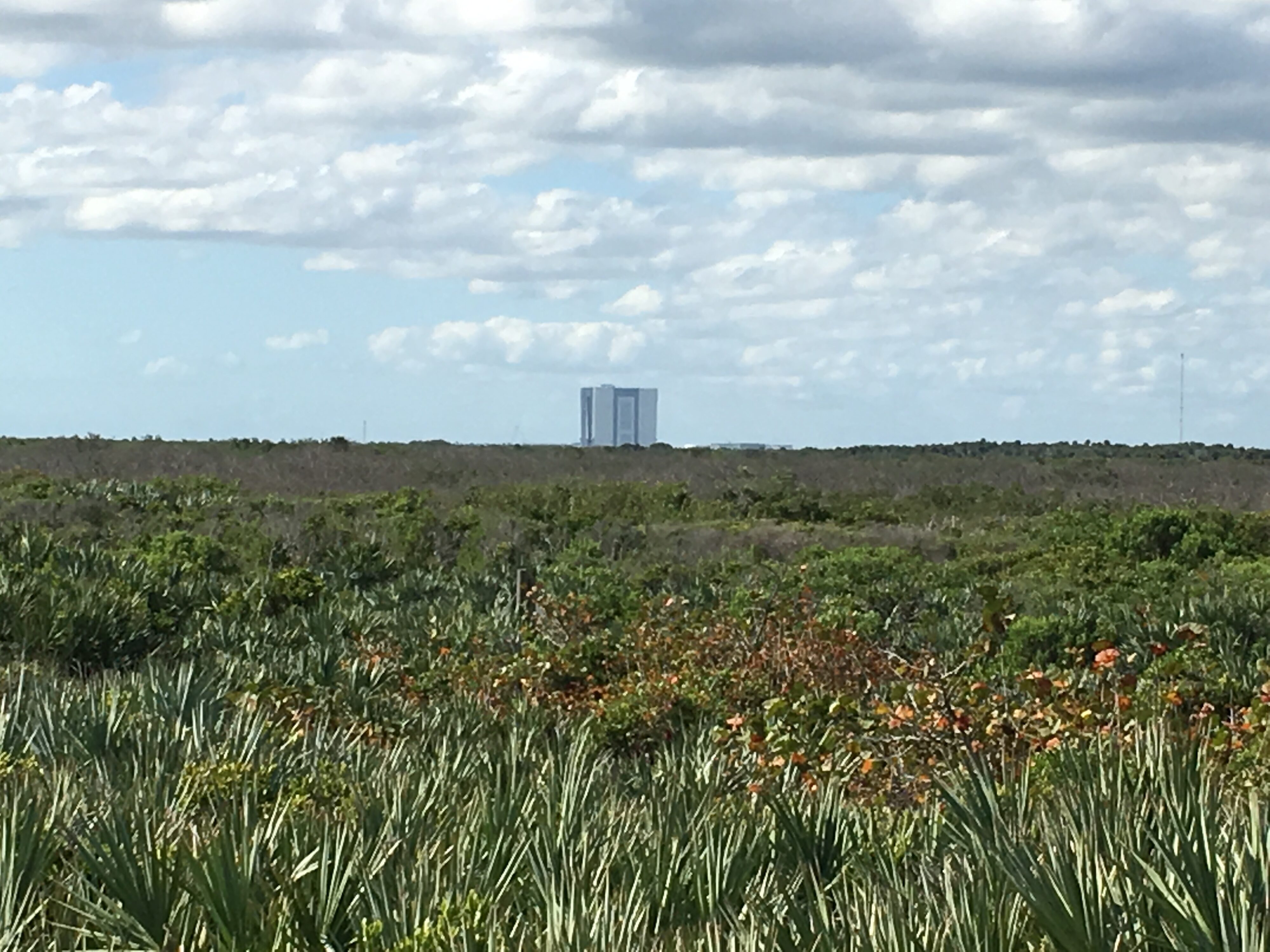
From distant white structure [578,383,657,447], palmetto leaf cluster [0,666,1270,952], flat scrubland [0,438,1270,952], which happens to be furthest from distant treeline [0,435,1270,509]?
distant white structure [578,383,657,447]

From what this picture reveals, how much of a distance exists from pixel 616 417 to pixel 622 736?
148m

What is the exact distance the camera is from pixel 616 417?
15988cm

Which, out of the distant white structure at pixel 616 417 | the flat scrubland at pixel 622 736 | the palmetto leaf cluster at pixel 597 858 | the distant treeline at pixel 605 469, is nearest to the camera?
the palmetto leaf cluster at pixel 597 858

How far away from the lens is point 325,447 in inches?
2442

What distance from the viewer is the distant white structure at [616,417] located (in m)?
160

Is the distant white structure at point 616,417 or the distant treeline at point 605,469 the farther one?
the distant white structure at point 616,417

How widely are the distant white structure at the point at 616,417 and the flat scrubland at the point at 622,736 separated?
130849mm

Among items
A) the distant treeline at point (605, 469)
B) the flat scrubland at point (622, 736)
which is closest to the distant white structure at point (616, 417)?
the distant treeline at point (605, 469)

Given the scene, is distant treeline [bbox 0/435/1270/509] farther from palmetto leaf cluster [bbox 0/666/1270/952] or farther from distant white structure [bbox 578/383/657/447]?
distant white structure [bbox 578/383/657/447]

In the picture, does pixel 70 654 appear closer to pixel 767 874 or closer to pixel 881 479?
pixel 767 874

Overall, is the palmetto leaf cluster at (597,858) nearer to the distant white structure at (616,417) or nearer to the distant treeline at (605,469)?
the distant treeline at (605,469)

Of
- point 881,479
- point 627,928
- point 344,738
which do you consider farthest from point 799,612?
point 881,479

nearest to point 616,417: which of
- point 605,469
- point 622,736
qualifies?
point 605,469

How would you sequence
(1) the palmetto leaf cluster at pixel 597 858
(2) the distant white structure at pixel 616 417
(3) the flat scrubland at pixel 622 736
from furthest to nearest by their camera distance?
(2) the distant white structure at pixel 616 417, (3) the flat scrubland at pixel 622 736, (1) the palmetto leaf cluster at pixel 597 858
